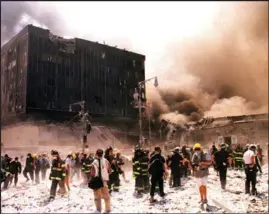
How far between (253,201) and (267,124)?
4355 mm

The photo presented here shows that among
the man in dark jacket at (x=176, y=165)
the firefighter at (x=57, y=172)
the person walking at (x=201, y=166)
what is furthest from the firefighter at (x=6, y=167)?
the person walking at (x=201, y=166)

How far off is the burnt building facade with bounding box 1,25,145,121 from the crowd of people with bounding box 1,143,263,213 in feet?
4.26

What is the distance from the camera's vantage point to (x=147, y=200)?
10.6 metres

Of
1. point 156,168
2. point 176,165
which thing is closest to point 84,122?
point 156,168

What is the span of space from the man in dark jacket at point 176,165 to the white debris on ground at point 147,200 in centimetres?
32

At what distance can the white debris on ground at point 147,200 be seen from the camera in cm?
970

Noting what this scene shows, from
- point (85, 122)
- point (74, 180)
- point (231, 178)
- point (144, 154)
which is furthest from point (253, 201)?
point (74, 180)

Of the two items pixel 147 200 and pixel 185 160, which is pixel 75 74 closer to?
pixel 147 200

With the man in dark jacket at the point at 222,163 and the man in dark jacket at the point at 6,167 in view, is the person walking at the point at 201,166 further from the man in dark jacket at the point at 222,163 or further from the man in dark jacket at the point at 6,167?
the man in dark jacket at the point at 6,167

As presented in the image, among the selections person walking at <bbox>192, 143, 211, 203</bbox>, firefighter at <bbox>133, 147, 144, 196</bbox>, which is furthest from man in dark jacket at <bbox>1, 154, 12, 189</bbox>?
person walking at <bbox>192, 143, 211, 203</bbox>

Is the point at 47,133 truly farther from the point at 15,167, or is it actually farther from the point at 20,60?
the point at 15,167

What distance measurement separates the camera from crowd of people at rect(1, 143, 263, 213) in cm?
868

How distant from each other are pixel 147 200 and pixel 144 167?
1107 millimetres

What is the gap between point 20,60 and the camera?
28.9 ft
